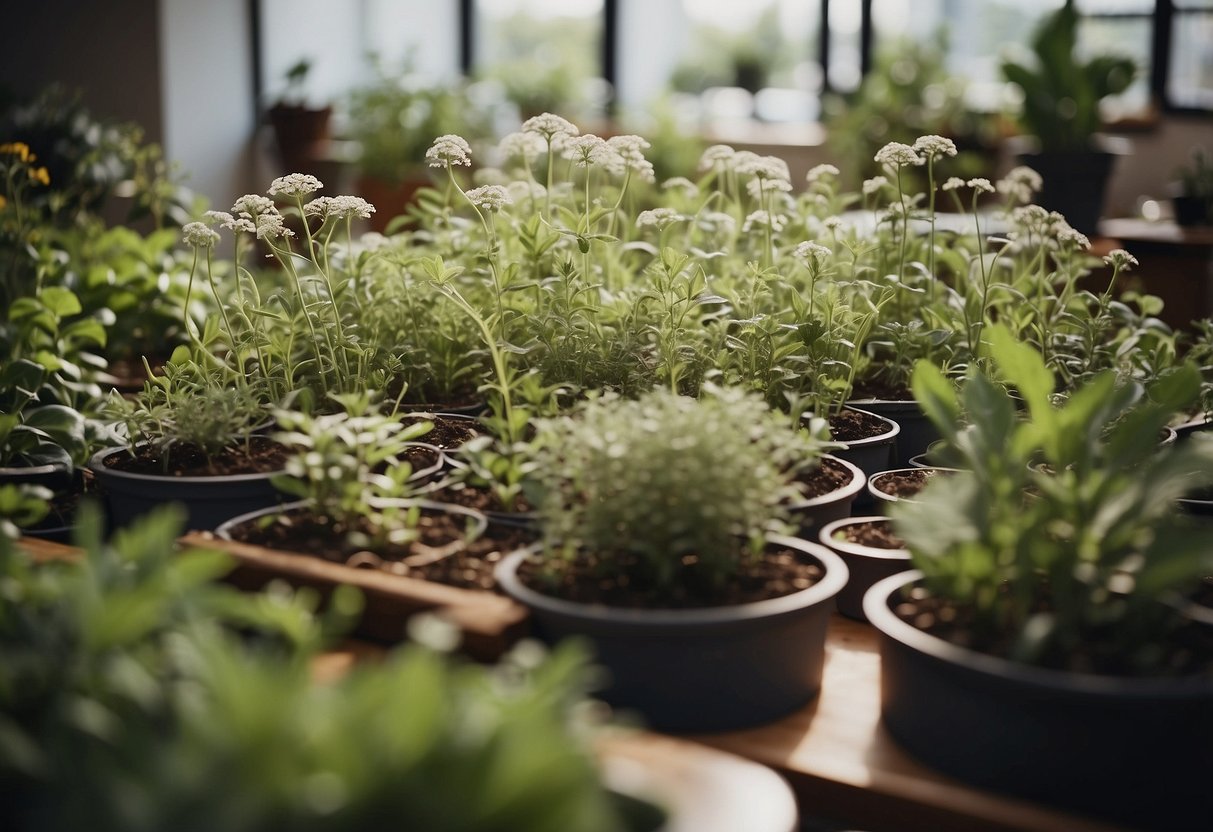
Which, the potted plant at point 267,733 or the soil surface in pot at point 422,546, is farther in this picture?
the soil surface in pot at point 422,546

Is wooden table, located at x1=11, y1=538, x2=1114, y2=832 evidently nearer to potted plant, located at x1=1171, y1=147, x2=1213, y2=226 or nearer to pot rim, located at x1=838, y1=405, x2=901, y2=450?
pot rim, located at x1=838, y1=405, x2=901, y2=450

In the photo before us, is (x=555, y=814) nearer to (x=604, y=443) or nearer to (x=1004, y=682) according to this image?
(x=1004, y=682)

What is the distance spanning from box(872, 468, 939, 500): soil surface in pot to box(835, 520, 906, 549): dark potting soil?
94mm

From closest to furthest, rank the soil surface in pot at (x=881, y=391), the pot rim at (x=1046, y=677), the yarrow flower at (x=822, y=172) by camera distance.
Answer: the pot rim at (x=1046, y=677), the soil surface in pot at (x=881, y=391), the yarrow flower at (x=822, y=172)

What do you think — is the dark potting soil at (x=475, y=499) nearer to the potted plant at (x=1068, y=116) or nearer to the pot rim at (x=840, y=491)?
the pot rim at (x=840, y=491)

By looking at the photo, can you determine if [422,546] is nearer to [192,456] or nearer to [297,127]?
[192,456]

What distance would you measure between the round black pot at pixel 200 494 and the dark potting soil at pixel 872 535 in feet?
2.46

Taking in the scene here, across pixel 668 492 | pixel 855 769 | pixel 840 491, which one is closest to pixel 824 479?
pixel 840 491

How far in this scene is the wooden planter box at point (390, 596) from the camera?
1.33m

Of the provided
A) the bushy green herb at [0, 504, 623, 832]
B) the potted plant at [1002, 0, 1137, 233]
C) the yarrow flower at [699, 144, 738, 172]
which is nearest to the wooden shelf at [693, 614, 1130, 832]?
the bushy green herb at [0, 504, 623, 832]

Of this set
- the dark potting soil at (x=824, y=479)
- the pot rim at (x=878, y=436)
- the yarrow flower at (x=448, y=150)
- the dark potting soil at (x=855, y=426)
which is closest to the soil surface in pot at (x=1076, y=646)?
the dark potting soil at (x=824, y=479)

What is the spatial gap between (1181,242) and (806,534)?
89.7 inches

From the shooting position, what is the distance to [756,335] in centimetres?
203

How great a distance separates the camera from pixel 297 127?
22.6 feet
